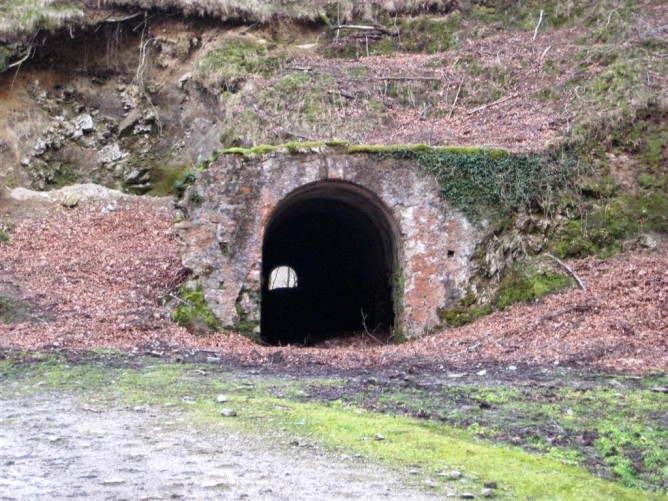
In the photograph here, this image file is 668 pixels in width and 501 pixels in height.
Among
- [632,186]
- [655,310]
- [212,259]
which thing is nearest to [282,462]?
[655,310]

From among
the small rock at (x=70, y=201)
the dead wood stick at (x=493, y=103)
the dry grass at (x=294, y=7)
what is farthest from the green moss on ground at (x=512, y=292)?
the dry grass at (x=294, y=7)

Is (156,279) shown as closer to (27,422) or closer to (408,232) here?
(408,232)

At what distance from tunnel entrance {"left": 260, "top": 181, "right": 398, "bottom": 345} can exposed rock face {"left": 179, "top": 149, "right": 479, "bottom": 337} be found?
1.19ft

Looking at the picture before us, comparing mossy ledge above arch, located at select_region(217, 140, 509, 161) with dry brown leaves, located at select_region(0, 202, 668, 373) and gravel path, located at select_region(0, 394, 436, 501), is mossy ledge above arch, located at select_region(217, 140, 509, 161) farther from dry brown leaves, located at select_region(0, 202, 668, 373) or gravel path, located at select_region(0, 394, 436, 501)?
gravel path, located at select_region(0, 394, 436, 501)

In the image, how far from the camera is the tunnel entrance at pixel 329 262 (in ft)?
52.3

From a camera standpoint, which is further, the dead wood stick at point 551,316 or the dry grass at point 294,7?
the dry grass at point 294,7

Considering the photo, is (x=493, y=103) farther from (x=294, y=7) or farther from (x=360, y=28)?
(x=294, y=7)

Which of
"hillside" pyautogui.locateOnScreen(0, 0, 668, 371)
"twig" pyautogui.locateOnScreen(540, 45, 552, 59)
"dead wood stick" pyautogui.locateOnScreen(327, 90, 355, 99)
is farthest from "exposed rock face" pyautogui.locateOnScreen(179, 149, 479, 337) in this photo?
"twig" pyautogui.locateOnScreen(540, 45, 552, 59)

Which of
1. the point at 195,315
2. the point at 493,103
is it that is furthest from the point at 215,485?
the point at 493,103

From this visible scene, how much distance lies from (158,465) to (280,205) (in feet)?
30.4

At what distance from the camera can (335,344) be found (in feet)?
53.2

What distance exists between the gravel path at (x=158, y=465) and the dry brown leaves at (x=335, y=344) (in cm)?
428

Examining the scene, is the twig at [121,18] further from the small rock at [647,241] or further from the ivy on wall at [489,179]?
the small rock at [647,241]

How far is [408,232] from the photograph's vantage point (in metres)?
14.5
